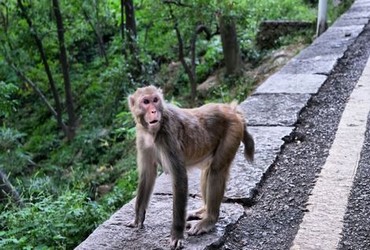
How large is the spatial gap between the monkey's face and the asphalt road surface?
77 cm

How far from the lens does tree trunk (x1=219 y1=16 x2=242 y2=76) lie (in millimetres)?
11102

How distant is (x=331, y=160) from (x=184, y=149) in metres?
1.57

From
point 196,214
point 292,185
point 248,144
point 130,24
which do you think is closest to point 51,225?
point 196,214

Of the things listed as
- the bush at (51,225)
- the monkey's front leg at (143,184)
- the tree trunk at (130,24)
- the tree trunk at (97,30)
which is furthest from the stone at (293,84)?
the tree trunk at (97,30)

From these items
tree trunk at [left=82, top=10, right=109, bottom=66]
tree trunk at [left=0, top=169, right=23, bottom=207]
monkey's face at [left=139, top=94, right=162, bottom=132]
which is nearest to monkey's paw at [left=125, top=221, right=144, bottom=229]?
monkey's face at [left=139, top=94, right=162, bottom=132]

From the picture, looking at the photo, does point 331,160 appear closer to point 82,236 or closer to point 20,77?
point 82,236

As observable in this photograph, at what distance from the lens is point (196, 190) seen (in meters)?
4.06

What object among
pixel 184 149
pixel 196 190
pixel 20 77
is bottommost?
pixel 20 77

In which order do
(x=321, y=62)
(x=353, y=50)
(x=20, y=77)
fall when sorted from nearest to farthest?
(x=321, y=62), (x=353, y=50), (x=20, y=77)

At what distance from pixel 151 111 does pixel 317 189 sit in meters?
1.48

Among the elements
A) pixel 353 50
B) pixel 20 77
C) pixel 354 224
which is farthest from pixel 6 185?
pixel 20 77

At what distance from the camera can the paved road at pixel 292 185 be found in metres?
3.35

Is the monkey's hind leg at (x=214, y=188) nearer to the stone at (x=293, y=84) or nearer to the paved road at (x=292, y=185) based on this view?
the paved road at (x=292, y=185)

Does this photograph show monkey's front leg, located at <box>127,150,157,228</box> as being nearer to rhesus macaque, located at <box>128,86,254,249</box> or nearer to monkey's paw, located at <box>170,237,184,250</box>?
rhesus macaque, located at <box>128,86,254,249</box>
